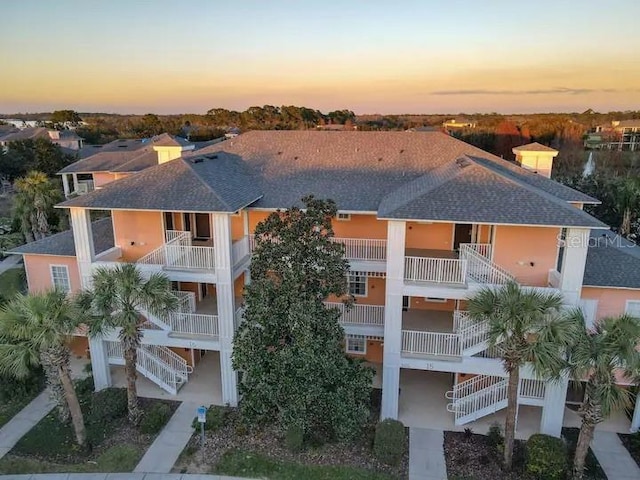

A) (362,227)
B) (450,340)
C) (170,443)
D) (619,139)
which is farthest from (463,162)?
(619,139)

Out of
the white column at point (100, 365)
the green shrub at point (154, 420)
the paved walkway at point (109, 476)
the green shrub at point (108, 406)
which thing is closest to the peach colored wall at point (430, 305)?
the paved walkway at point (109, 476)

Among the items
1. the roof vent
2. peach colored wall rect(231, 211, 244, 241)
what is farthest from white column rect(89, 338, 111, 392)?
the roof vent

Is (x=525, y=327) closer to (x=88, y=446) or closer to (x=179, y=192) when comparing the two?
(x=179, y=192)

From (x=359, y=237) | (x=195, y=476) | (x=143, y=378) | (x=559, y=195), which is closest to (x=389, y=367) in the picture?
(x=359, y=237)

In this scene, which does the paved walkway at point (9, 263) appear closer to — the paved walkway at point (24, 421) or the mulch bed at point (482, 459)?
the paved walkway at point (24, 421)

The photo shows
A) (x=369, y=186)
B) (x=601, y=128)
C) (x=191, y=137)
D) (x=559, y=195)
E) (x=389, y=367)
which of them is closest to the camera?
(x=389, y=367)

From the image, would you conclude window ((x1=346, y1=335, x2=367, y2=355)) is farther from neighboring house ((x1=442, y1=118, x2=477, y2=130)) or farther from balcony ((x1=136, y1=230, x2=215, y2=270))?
neighboring house ((x1=442, y1=118, x2=477, y2=130))

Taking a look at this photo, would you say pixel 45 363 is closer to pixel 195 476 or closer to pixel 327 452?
pixel 195 476
